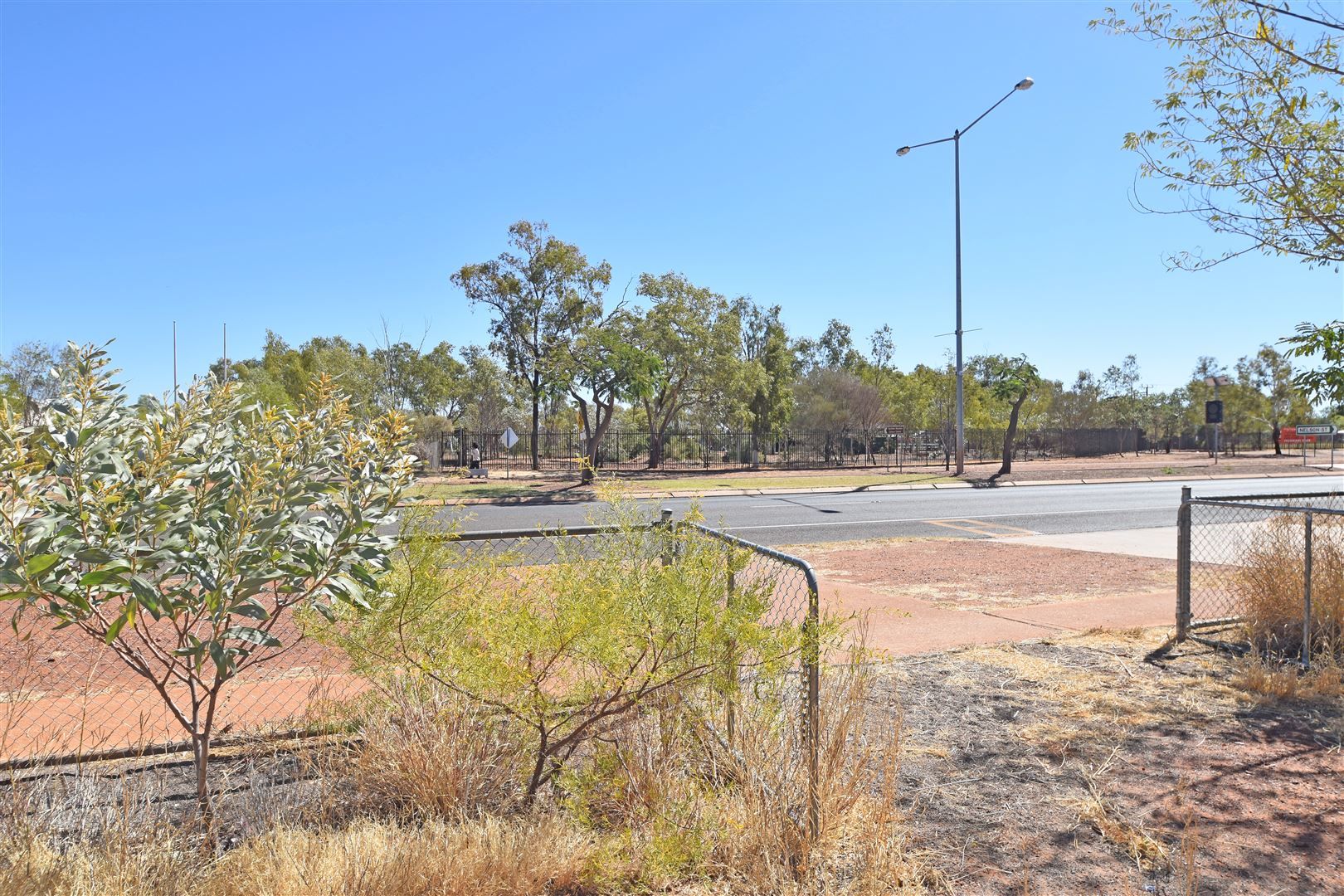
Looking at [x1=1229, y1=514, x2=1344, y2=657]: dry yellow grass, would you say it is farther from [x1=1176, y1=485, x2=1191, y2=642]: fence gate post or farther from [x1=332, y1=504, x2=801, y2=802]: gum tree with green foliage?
[x1=332, y1=504, x2=801, y2=802]: gum tree with green foliage

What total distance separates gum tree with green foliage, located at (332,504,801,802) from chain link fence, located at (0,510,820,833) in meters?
0.04

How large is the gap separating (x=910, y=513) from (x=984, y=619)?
1079 cm

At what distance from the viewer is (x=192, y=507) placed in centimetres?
278

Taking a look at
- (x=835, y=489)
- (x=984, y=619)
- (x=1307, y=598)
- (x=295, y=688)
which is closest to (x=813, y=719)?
(x=295, y=688)

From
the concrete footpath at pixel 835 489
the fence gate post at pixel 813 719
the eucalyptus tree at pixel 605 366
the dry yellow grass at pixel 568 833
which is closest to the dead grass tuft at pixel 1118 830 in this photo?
the dry yellow grass at pixel 568 833

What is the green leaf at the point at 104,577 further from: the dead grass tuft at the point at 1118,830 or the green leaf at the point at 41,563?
the dead grass tuft at the point at 1118,830

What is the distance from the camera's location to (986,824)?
11.6 ft

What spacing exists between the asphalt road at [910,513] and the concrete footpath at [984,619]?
306 centimetres

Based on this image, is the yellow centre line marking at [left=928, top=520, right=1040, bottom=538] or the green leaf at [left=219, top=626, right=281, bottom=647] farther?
the yellow centre line marking at [left=928, top=520, right=1040, bottom=538]

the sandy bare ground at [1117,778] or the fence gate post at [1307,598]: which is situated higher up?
the fence gate post at [1307,598]

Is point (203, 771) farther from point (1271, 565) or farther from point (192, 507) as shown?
point (1271, 565)

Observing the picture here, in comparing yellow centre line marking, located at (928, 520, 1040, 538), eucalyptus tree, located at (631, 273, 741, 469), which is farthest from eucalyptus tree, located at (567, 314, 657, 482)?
yellow centre line marking, located at (928, 520, 1040, 538)

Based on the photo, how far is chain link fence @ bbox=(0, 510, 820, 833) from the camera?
3.22 metres

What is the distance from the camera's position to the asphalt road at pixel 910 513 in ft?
48.2
